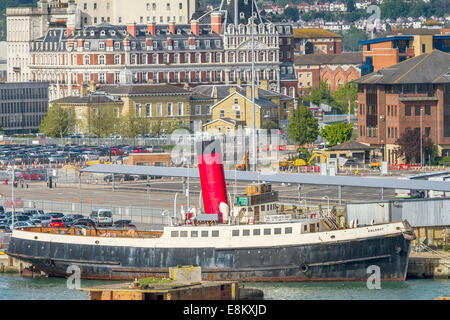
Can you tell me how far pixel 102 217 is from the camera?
81750 mm

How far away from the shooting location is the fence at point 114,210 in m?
82.3

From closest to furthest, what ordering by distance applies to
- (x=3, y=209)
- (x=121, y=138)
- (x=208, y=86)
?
(x=3, y=209) < (x=121, y=138) < (x=208, y=86)

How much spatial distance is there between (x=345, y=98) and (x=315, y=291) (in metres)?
110

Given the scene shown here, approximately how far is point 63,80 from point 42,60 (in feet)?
28.6

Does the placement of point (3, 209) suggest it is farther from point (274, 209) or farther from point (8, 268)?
point (274, 209)

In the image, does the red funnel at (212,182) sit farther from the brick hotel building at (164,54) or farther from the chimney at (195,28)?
the chimney at (195,28)

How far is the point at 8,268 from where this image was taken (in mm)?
74125

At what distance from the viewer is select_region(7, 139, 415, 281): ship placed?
68250mm

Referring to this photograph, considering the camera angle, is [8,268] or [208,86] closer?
[8,268]

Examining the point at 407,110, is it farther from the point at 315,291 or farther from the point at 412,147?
the point at 315,291

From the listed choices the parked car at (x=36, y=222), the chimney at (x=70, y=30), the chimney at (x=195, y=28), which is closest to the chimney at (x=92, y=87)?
the chimney at (x=70, y=30)

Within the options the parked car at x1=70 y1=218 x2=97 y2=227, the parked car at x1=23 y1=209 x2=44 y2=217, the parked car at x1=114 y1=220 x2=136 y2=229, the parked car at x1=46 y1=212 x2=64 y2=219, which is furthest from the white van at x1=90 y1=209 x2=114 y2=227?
the parked car at x1=23 y1=209 x2=44 y2=217

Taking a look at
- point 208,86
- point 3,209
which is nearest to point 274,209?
point 3,209

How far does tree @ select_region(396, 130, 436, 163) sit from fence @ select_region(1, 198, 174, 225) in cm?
3432
